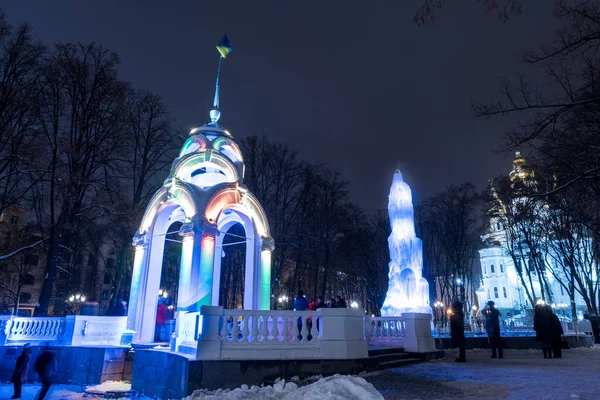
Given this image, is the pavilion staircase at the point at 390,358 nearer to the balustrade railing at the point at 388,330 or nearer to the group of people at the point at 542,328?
the balustrade railing at the point at 388,330

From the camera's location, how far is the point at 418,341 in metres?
11.9

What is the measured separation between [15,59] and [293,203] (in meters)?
17.8

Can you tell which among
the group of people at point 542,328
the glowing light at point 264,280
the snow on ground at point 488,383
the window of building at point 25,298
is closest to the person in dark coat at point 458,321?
the group of people at point 542,328

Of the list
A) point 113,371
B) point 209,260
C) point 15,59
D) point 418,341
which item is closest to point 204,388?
point 209,260

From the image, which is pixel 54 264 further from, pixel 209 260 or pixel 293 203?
pixel 293 203

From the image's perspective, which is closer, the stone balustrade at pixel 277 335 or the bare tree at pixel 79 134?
the stone balustrade at pixel 277 335

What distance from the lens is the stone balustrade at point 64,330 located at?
13.4 m

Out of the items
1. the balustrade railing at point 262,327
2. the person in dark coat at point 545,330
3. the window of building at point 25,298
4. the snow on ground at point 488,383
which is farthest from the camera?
the window of building at point 25,298

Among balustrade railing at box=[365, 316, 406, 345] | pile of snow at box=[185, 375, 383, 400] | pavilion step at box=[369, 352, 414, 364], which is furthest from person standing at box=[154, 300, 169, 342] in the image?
pile of snow at box=[185, 375, 383, 400]

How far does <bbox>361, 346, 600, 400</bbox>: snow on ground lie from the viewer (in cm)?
606

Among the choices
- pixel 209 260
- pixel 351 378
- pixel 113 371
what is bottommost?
pixel 113 371

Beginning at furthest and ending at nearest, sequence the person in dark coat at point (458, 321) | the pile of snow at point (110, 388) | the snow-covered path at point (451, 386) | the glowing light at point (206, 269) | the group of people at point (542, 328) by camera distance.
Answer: the group of people at point (542, 328) → the person in dark coat at point (458, 321) → the glowing light at point (206, 269) → the pile of snow at point (110, 388) → the snow-covered path at point (451, 386)

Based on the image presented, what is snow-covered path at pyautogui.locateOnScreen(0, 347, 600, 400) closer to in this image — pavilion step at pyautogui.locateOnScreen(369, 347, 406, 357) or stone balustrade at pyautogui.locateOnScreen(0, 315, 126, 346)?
pavilion step at pyautogui.locateOnScreen(369, 347, 406, 357)

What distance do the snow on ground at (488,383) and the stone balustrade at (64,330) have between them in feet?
31.4
